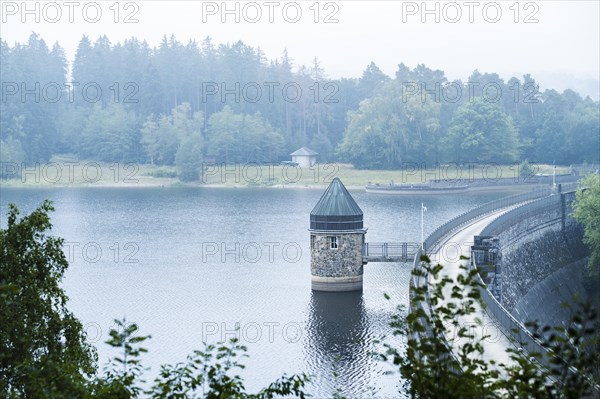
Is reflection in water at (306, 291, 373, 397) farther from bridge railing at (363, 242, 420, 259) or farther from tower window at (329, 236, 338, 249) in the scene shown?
bridge railing at (363, 242, 420, 259)

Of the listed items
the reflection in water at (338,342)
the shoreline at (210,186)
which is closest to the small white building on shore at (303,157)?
the shoreline at (210,186)

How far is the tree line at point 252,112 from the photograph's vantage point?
134m

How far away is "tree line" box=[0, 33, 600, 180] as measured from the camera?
134 metres

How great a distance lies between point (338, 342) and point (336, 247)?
34.8ft

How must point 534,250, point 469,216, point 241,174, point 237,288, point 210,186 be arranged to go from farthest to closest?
point 241,174, point 210,186, point 469,216, point 534,250, point 237,288

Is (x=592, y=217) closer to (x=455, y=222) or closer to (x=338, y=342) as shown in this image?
(x=455, y=222)

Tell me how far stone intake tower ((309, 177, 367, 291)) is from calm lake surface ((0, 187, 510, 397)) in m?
0.97

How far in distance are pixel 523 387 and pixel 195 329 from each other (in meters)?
28.4

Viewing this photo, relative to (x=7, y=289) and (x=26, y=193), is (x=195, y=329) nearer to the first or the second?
(x=7, y=289)

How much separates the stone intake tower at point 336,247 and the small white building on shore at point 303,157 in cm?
8740

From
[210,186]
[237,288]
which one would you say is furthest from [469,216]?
[210,186]

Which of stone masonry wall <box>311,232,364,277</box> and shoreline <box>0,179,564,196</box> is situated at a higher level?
shoreline <box>0,179,564,196</box>

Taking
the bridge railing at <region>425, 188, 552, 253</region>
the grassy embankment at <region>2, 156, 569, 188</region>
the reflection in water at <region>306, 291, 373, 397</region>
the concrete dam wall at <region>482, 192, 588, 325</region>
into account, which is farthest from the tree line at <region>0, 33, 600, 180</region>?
the reflection in water at <region>306, 291, 373, 397</region>

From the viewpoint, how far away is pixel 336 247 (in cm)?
4712
